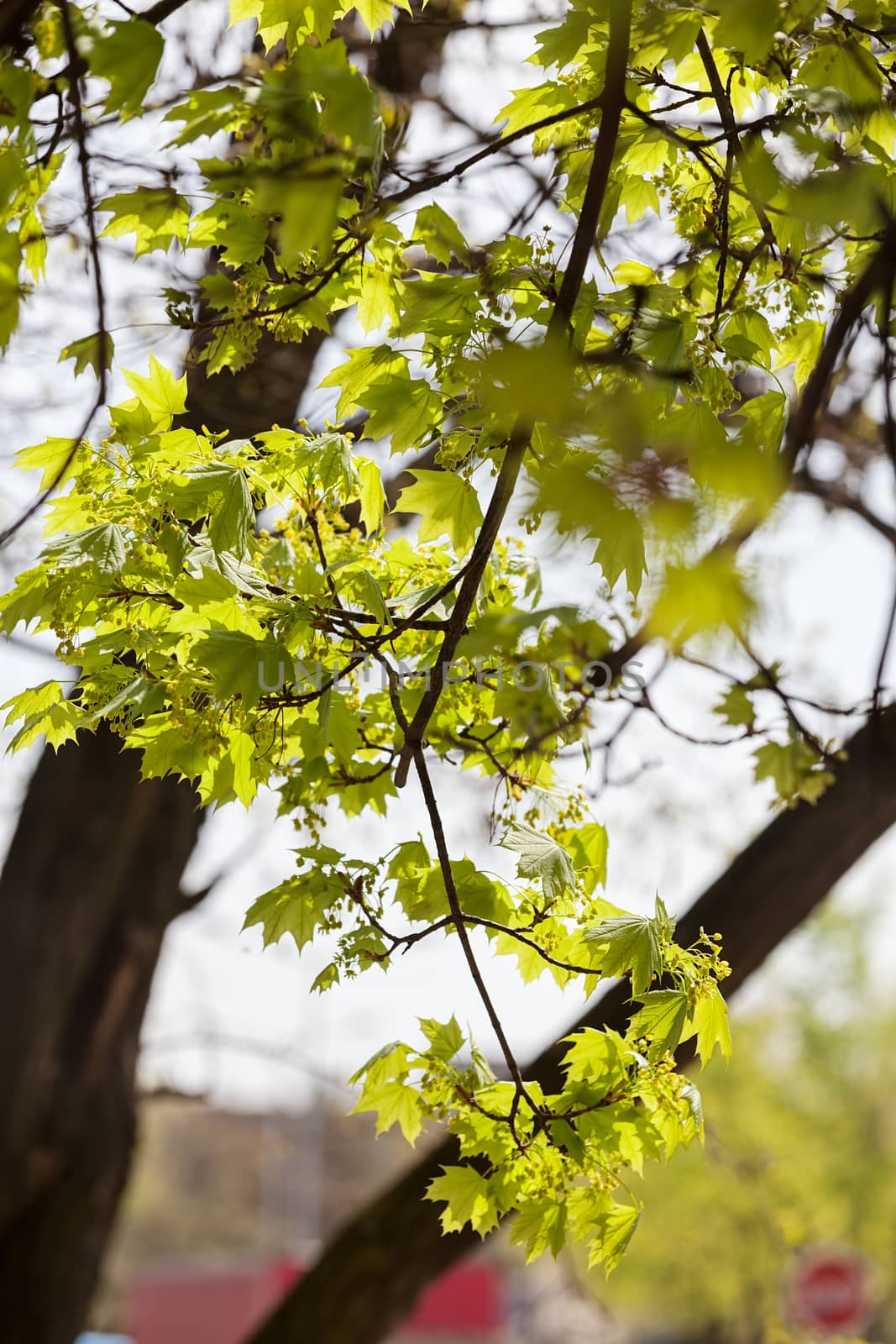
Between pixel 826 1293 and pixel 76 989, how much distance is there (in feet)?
29.0

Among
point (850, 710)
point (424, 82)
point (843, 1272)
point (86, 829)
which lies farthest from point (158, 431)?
point (843, 1272)

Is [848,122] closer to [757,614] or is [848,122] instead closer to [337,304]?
[337,304]

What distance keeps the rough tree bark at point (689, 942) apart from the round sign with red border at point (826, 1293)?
25.9 ft

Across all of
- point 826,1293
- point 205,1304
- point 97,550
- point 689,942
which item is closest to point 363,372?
point 97,550

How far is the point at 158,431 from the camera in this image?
1.94 meters

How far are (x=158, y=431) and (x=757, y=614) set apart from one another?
1.31 meters

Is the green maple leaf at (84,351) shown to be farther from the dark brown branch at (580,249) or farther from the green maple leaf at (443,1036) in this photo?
the green maple leaf at (443,1036)

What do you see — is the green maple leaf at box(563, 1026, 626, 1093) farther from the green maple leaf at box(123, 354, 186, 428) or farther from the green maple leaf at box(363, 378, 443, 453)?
the green maple leaf at box(123, 354, 186, 428)

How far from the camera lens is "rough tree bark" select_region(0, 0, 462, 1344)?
436 cm

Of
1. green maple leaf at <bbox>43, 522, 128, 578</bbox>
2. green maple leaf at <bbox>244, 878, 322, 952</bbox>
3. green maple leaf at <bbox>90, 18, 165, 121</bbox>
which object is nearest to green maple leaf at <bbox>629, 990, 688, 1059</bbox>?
green maple leaf at <bbox>244, 878, 322, 952</bbox>

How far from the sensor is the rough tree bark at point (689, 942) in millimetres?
3154

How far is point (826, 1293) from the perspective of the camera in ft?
33.9

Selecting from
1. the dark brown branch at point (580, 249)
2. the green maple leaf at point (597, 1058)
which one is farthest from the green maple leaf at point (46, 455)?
the green maple leaf at point (597, 1058)

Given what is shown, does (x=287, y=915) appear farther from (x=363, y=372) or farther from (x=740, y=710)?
(x=740, y=710)
